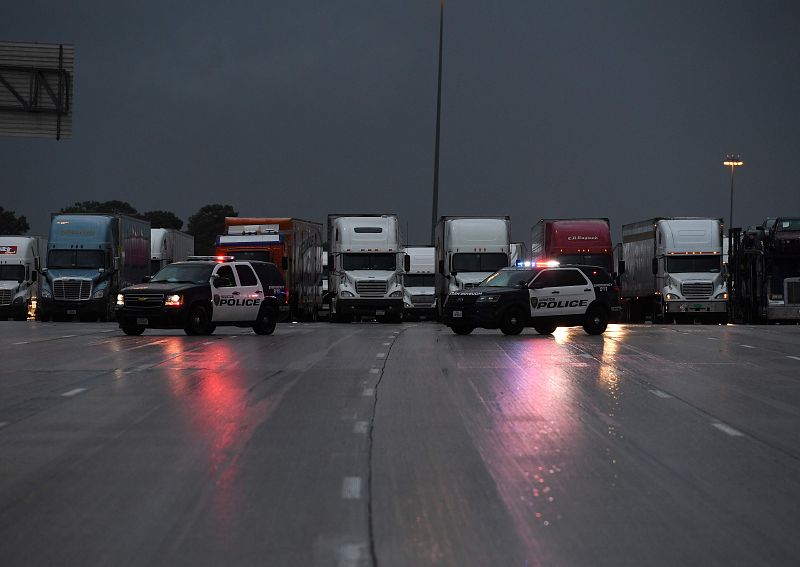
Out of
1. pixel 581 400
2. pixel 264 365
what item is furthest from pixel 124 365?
pixel 581 400

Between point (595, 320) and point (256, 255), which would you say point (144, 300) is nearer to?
point (595, 320)

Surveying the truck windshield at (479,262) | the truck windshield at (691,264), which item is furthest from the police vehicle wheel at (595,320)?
the truck windshield at (691,264)

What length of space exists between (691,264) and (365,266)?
11453mm

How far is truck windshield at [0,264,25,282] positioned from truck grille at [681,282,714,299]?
25.9 meters

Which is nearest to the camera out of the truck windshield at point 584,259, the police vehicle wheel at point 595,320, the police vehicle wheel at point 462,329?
the police vehicle wheel at point 462,329

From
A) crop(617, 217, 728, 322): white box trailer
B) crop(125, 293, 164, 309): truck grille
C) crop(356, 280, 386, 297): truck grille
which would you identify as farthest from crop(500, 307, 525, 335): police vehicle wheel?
crop(356, 280, 386, 297): truck grille

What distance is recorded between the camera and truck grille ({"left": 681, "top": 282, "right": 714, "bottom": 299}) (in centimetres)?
4366

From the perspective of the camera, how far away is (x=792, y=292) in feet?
144

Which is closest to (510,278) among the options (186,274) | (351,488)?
(186,274)

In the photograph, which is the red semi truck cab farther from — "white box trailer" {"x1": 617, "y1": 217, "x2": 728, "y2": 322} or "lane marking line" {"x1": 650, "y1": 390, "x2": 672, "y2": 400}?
"lane marking line" {"x1": 650, "y1": 390, "x2": 672, "y2": 400}

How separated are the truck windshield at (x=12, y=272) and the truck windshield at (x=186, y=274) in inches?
836

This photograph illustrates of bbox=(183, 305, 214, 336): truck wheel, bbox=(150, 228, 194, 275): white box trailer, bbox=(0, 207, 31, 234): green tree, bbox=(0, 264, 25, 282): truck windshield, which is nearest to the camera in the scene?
bbox=(183, 305, 214, 336): truck wheel

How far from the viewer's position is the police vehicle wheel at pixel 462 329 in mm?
31344

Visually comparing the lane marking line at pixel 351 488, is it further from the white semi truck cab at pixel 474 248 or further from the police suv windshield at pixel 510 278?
the white semi truck cab at pixel 474 248
